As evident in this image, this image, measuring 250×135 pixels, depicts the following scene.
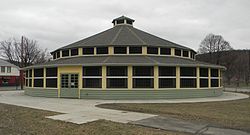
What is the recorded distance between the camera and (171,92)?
20703mm

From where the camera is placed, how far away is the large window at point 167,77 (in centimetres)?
2066

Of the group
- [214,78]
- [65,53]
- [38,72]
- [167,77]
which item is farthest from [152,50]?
[38,72]

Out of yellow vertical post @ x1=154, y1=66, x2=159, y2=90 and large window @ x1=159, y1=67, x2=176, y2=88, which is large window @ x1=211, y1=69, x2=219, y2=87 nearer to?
large window @ x1=159, y1=67, x2=176, y2=88

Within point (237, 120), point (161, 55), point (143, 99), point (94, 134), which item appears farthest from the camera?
point (161, 55)

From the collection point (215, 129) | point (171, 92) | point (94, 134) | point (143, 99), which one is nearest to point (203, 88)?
point (171, 92)

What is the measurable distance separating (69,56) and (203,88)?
12.1 m

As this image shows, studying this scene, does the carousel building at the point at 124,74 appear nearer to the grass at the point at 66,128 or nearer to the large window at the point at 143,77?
the large window at the point at 143,77

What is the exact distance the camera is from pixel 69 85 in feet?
69.9

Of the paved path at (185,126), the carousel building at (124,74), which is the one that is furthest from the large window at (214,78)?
the paved path at (185,126)

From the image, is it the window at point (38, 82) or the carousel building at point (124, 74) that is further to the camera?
the window at point (38, 82)

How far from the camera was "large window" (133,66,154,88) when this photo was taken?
20.4 m

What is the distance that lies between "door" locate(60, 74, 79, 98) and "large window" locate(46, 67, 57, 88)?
820mm

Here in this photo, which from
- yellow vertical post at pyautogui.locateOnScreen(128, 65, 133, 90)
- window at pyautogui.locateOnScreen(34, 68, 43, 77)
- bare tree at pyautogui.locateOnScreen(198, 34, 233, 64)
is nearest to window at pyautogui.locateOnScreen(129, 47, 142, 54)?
yellow vertical post at pyautogui.locateOnScreen(128, 65, 133, 90)

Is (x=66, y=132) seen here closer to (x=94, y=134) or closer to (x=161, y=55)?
(x=94, y=134)
